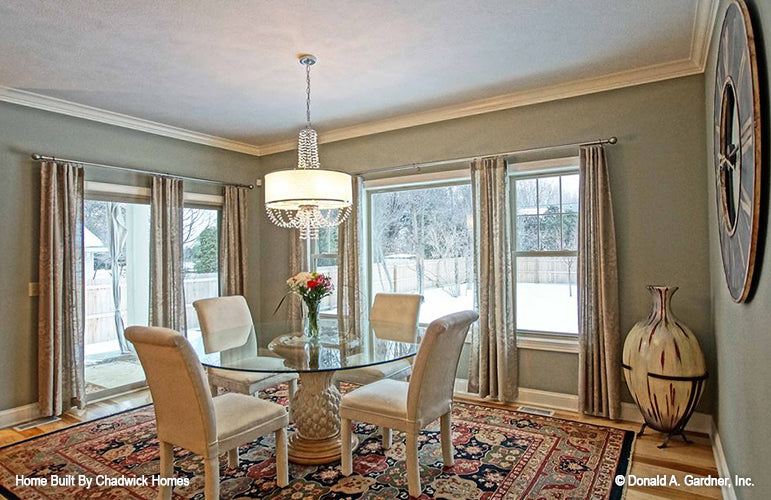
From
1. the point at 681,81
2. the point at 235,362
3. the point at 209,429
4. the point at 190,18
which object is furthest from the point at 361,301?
the point at 681,81

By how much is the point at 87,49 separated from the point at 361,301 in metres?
3.16

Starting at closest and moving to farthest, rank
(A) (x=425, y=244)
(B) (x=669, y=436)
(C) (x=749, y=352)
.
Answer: (C) (x=749, y=352)
(B) (x=669, y=436)
(A) (x=425, y=244)

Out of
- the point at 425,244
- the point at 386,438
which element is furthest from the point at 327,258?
the point at 386,438

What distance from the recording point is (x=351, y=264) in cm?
494

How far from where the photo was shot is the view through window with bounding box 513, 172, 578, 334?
395cm

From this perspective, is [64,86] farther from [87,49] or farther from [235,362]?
[235,362]

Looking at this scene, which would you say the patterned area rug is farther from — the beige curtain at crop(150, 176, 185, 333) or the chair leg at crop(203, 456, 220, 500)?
the beige curtain at crop(150, 176, 185, 333)

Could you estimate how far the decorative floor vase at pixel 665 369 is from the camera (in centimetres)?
297

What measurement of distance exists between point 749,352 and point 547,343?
6.80 feet

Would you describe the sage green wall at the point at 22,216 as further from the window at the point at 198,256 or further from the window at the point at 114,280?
the window at the point at 198,256

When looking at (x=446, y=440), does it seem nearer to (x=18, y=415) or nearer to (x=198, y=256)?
(x=18, y=415)

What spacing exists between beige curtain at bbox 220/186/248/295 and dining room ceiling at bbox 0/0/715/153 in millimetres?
1375

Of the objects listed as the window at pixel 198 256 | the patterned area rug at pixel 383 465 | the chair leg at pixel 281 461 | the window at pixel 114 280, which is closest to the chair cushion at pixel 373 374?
the patterned area rug at pixel 383 465

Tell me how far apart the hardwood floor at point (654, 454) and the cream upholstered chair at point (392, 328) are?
0.96 m
